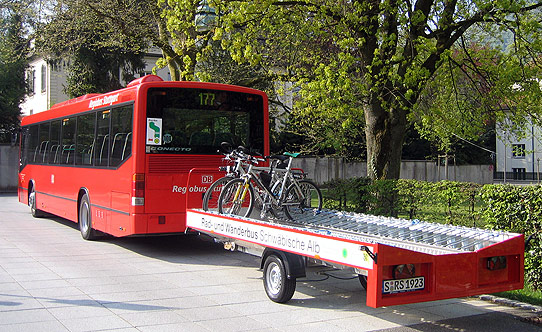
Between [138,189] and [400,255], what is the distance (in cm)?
580

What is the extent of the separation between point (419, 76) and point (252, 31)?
177 inches

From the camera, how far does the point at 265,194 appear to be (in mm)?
9516

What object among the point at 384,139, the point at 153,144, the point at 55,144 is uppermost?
the point at 384,139

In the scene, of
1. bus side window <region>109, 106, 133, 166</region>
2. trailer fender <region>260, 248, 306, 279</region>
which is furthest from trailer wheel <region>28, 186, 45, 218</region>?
trailer fender <region>260, 248, 306, 279</region>

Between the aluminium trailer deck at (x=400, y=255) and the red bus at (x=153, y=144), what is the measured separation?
2.14 m

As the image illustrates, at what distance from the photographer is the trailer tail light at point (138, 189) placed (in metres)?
10.1

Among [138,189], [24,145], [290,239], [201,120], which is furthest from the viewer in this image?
[24,145]

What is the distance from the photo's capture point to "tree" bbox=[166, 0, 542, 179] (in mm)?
13680

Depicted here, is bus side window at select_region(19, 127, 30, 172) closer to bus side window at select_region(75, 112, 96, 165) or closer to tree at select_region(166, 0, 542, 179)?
bus side window at select_region(75, 112, 96, 165)

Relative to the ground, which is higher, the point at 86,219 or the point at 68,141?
the point at 68,141

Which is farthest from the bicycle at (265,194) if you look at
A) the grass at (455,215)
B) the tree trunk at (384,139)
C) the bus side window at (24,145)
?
the bus side window at (24,145)

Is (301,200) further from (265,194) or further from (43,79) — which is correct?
(43,79)

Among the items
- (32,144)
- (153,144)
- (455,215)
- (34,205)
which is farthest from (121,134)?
(34,205)

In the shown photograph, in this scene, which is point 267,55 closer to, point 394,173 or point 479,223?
point 394,173
